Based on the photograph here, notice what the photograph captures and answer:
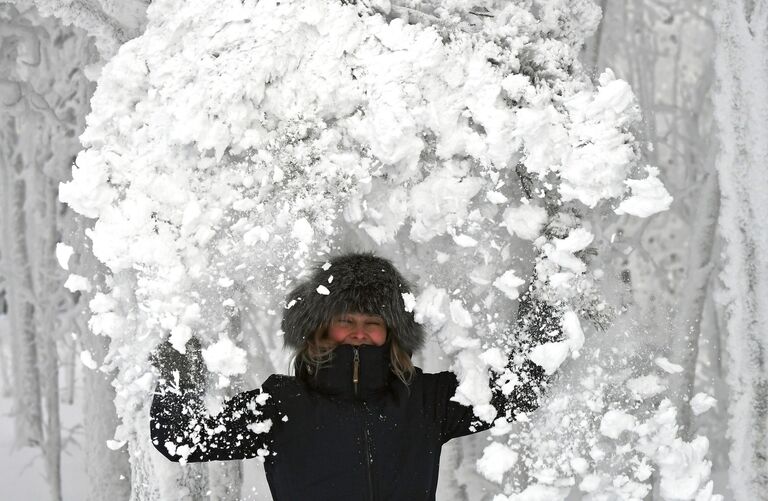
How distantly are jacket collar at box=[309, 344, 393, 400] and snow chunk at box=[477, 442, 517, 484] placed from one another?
0.33 meters

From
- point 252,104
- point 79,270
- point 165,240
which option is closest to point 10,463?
point 79,270

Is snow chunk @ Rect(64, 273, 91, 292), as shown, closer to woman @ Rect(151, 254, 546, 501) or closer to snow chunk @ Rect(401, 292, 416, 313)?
woman @ Rect(151, 254, 546, 501)

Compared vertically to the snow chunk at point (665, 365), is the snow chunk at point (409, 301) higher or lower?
higher

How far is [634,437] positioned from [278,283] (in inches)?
37.3

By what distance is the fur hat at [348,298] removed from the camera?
1.70 metres

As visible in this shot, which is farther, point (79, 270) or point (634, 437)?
point (79, 270)

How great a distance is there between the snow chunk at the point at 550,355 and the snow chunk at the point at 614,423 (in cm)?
19

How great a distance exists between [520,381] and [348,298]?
0.45 meters

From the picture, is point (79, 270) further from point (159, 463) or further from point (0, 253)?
point (0, 253)

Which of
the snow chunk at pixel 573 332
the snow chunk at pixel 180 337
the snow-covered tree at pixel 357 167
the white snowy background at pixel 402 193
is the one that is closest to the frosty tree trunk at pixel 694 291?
the white snowy background at pixel 402 193

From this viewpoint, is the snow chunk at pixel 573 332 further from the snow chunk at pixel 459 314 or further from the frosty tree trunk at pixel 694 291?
the frosty tree trunk at pixel 694 291

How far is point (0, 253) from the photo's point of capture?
394 centimetres

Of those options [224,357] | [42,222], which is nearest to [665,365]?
[224,357]

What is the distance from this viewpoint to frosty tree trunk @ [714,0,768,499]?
211 centimetres
